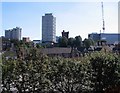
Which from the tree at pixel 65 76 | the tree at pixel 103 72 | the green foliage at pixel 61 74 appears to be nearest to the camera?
the green foliage at pixel 61 74

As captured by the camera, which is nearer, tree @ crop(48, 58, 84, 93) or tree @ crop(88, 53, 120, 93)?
tree @ crop(48, 58, 84, 93)

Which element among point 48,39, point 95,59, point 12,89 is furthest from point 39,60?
point 48,39

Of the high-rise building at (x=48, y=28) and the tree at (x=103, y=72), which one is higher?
the high-rise building at (x=48, y=28)

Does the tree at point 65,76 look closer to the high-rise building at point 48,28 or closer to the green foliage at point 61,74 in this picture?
the green foliage at point 61,74

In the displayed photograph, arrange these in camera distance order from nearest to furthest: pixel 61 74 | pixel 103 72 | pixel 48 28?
pixel 61 74
pixel 103 72
pixel 48 28

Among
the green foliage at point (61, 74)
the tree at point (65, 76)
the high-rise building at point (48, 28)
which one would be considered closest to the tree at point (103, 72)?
the green foliage at point (61, 74)

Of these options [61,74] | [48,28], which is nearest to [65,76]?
[61,74]

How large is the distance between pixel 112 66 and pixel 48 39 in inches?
2607

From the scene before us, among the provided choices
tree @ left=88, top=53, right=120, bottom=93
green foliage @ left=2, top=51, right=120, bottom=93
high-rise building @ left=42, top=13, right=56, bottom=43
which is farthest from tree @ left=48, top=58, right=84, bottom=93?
high-rise building @ left=42, top=13, right=56, bottom=43

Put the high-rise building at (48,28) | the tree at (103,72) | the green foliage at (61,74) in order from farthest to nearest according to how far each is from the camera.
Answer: the high-rise building at (48,28) < the tree at (103,72) < the green foliage at (61,74)

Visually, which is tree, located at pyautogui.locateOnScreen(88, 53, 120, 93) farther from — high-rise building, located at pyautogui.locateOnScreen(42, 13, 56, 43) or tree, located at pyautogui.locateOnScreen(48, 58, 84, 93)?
high-rise building, located at pyautogui.locateOnScreen(42, 13, 56, 43)

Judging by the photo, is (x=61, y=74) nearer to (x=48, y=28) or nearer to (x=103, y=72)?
(x=103, y=72)

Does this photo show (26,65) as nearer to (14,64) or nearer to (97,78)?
(14,64)

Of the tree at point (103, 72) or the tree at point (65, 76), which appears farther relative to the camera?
the tree at point (103, 72)
